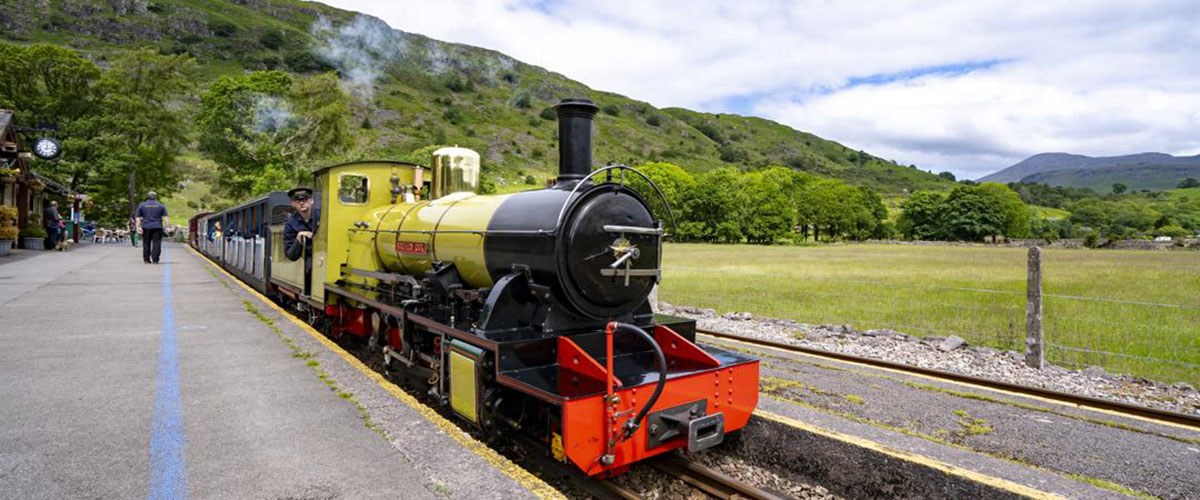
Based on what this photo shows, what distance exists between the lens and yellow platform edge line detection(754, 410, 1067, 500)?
377 cm

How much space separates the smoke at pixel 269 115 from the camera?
41.2 meters

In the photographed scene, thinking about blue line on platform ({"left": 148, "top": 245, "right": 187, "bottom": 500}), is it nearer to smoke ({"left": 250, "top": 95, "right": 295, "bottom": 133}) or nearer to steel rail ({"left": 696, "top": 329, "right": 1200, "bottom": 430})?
steel rail ({"left": 696, "top": 329, "right": 1200, "bottom": 430})

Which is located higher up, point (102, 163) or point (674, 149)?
point (674, 149)

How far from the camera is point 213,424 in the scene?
4461 millimetres

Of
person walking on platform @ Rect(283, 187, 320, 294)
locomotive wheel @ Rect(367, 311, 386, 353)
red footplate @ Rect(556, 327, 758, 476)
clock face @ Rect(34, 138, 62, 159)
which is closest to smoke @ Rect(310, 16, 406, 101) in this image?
clock face @ Rect(34, 138, 62, 159)

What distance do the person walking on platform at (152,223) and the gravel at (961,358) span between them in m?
16.0


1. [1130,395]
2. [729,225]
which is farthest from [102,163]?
[729,225]

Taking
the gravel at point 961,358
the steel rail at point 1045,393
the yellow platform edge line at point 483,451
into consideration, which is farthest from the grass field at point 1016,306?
the yellow platform edge line at point 483,451

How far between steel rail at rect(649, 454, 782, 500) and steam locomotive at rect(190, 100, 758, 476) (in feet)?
0.91

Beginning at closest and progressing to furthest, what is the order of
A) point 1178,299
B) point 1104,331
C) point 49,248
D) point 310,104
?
point 1104,331
point 1178,299
point 49,248
point 310,104

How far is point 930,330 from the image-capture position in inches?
423

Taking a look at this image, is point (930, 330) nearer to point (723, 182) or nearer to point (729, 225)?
point (729, 225)

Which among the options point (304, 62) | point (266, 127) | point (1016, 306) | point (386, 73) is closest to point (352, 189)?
point (1016, 306)

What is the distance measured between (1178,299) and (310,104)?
45888 millimetres
